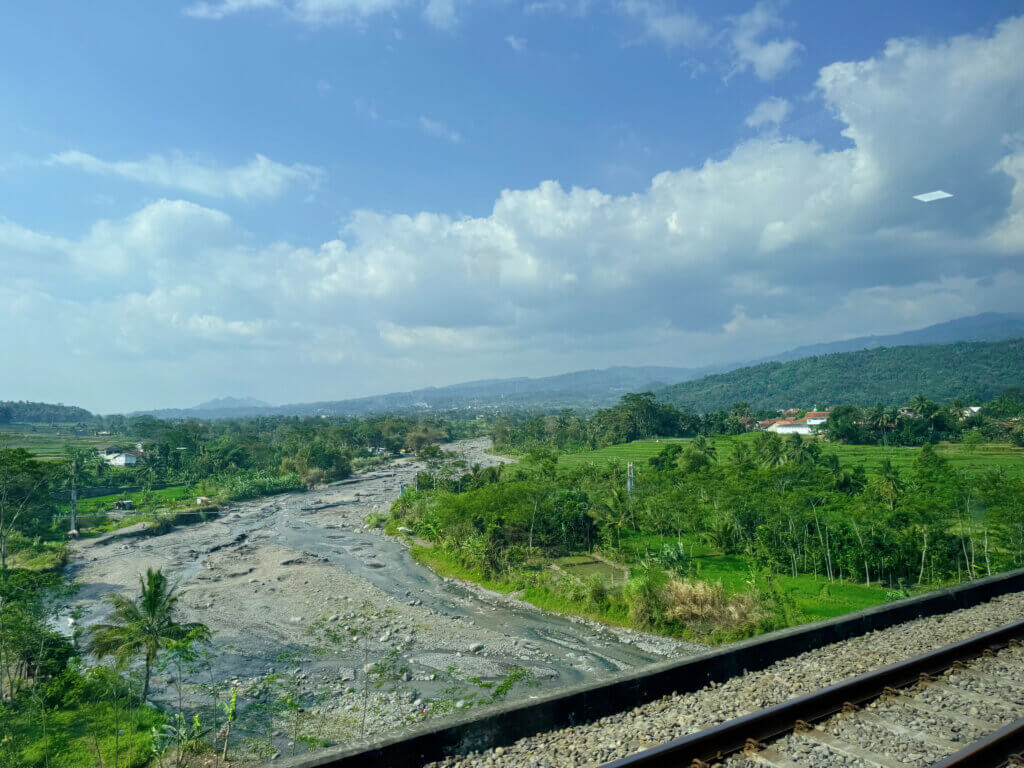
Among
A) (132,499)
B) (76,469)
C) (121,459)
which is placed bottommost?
(132,499)

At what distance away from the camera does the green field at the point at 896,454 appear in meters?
39.4

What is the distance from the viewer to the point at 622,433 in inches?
2933

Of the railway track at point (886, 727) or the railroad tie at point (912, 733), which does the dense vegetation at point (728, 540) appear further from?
the railroad tie at point (912, 733)

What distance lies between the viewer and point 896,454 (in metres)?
48.8

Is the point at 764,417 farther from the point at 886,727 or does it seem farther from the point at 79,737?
the point at 886,727

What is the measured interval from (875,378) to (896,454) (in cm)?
10140

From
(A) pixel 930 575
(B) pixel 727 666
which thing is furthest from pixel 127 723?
(A) pixel 930 575

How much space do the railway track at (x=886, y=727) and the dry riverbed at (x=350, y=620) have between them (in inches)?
130

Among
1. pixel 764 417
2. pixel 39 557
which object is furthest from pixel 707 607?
pixel 764 417

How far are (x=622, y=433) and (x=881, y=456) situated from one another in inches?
1231

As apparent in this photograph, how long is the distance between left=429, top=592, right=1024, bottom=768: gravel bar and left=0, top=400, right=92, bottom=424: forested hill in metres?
129

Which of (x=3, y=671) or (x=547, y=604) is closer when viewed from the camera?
(x=3, y=671)

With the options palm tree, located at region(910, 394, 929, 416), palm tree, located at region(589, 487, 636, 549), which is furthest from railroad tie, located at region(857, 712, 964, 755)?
palm tree, located at region(910, 394, 929, 416)

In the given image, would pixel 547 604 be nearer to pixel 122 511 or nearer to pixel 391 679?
pixel 391 679
